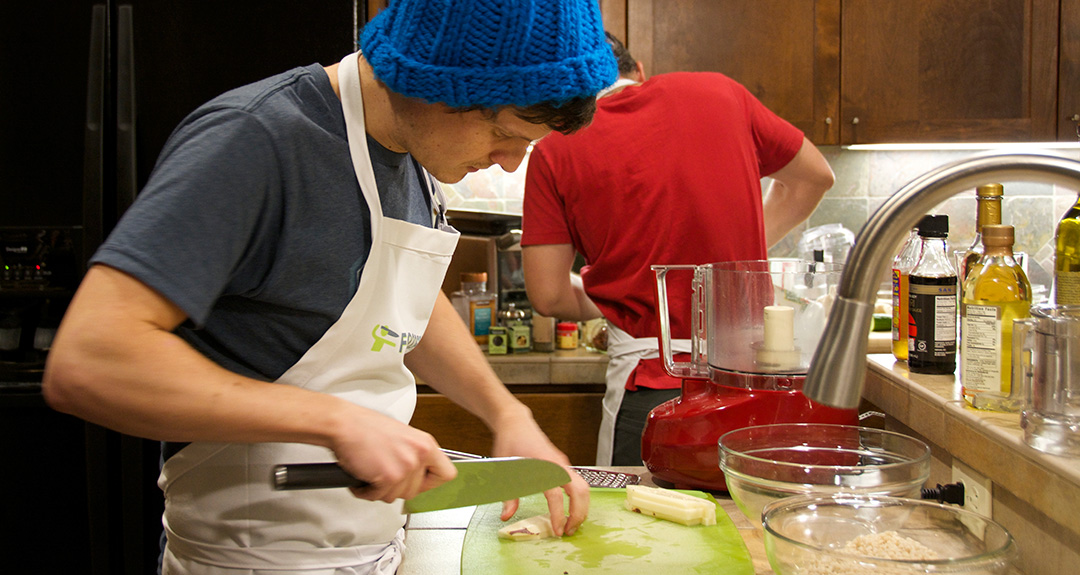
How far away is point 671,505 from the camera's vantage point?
3.45ft

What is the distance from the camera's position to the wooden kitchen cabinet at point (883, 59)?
2826 mm

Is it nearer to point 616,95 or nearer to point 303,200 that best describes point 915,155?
point 616,95

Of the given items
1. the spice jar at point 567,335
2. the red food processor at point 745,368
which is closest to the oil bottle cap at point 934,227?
the red food processor at point 745,368

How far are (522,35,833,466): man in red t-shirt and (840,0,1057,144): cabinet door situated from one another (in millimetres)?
1189

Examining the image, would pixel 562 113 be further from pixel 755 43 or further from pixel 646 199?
pixel 755 43

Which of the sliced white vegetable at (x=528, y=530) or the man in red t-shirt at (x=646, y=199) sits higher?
the man in red t-shirt at (x=646, y=199)

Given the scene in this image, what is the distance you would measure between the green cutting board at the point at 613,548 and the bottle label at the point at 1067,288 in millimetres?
520

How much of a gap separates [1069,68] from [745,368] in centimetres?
239

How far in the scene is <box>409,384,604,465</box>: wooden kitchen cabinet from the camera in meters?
2.50

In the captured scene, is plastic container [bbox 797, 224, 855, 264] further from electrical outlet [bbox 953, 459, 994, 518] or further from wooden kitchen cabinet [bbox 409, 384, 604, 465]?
electrical outlet [bbox 953, 459, 994, 518]

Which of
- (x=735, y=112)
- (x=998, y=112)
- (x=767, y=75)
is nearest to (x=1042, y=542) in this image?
(x=735, y=112)

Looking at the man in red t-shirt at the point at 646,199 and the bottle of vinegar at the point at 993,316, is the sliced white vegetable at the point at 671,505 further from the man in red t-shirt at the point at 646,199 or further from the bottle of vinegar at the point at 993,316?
the man in red t-shirt at the point at 646,199

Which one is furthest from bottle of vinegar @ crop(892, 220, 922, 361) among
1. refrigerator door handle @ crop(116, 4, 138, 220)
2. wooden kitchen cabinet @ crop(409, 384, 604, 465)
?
refrigerator door handle @ crop(116, 4, 138, 220)

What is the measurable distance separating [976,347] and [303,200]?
0.83 m
